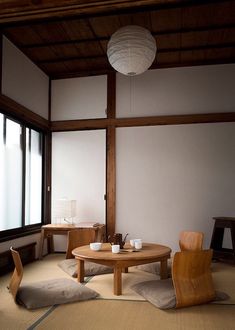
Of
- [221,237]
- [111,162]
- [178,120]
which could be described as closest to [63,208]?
[111,162]

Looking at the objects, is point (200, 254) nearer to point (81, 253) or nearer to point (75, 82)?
point (81, 253)

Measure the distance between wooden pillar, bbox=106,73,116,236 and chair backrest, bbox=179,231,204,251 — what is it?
1.61 m

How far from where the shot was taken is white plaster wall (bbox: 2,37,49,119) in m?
4.50

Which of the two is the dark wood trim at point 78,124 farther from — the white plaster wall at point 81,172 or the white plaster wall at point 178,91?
the white plaster wall at point 178,91

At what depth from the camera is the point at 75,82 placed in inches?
235

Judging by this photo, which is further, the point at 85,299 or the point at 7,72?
the point at 7,72

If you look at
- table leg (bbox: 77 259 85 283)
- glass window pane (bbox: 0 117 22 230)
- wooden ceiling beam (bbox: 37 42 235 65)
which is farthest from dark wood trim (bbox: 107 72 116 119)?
table leg (bbox: 77 259 85 283)

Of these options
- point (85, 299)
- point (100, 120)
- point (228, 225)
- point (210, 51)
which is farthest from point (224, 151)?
point (85, 299)

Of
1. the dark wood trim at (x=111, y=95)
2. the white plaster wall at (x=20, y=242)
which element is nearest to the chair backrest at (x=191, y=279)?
the white plaster wall at (x=20, y=242)

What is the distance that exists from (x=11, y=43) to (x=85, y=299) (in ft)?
12.0

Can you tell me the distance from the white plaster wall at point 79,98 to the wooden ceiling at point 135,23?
0.22 metres

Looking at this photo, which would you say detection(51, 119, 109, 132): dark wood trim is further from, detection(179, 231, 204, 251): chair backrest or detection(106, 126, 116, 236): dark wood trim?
detection(179, 231, 204, 251): chair backrest

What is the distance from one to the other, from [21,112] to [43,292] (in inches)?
110

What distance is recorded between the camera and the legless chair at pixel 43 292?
293 cm
